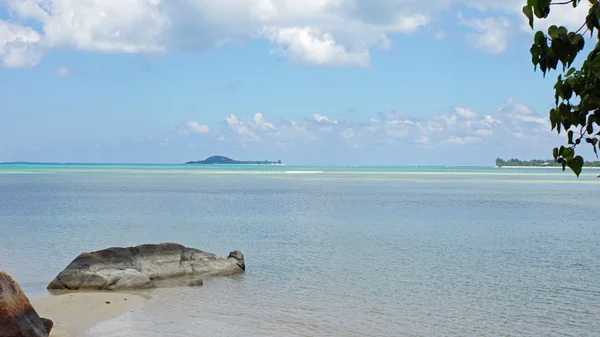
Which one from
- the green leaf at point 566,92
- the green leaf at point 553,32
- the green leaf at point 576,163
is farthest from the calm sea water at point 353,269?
the green leaf at point 553,32

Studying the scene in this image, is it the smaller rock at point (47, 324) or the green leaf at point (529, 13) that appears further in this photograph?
the smaller rock at point (47, 324)

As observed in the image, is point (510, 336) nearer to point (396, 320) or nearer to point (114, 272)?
point (396, 320)

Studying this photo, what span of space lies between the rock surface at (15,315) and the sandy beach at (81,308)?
43.0 inches

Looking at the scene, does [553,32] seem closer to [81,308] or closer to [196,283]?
[81,308]

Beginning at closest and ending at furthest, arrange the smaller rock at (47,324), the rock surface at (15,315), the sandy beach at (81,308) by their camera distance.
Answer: the rock surface at (15,315) → the smaller rock at (47,324) → the sandy beach at (81,308)

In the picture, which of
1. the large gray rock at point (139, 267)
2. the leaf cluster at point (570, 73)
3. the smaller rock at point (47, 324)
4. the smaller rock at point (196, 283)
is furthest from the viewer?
the smaller rock at point (196, 283)

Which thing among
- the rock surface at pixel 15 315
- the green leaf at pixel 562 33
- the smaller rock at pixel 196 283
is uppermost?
the green leaf at pixel 562 33

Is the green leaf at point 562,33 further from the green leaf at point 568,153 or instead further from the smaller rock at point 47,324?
the smaller rock at point 47,324

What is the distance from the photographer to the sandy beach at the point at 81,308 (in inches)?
570

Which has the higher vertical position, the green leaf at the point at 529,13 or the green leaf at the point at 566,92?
the green leaf at the point at 529,13

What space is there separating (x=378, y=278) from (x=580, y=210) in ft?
116

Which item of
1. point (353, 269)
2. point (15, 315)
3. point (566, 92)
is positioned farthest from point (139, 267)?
point (566, 92)

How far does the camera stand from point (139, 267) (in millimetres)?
19578

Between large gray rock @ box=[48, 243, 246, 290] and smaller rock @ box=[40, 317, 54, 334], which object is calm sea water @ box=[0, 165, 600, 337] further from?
smaller rock @ box=[40, 317, 54, 334]
